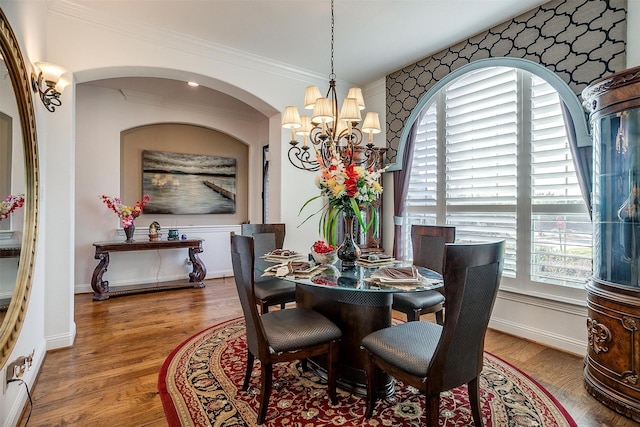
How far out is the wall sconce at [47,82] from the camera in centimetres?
235

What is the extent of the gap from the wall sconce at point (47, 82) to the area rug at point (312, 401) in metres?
2.21

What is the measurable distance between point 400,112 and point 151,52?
2.87m

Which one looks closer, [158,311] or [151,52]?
[151,52]

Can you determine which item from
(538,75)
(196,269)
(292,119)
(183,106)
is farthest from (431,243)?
(183,106)

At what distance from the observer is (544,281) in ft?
9.59

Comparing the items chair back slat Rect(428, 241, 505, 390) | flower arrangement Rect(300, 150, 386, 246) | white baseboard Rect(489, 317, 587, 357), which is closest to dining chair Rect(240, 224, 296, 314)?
flower arrangement Rect(300, 150, 386, 246)

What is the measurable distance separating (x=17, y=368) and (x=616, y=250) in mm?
3567

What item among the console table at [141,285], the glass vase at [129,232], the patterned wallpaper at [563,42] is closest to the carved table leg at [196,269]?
the console table at [141,285]

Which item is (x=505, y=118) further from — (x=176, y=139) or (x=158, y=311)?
(x=176, y=139)

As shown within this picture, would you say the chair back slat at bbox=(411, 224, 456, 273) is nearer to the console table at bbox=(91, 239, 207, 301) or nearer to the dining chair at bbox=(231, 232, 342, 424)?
the dining chair at bbox=(231, 232, 342, 424)

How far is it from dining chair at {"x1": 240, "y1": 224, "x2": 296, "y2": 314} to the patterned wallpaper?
8.33ft

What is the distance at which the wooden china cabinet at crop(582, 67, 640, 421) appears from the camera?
1.88m

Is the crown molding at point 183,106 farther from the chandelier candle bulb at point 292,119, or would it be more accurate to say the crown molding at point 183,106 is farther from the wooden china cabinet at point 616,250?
the wooden china cabinet at point 616,250

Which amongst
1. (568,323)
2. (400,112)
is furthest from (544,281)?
(400,112)
